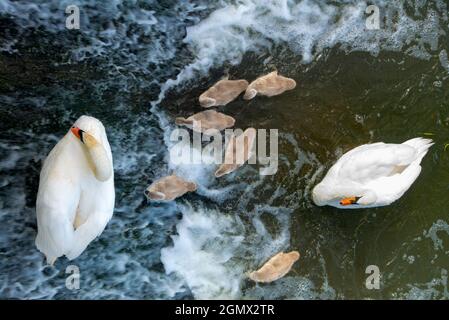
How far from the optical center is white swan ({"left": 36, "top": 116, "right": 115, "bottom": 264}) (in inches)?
139

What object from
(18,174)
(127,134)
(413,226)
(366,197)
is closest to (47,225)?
(18,174)

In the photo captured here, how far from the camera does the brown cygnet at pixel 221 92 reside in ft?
14.3

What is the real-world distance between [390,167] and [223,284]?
1.57 m

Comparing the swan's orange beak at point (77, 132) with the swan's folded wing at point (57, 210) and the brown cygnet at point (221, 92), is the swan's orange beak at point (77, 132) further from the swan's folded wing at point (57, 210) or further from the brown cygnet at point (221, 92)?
the brown cygnet at point (221, 92)

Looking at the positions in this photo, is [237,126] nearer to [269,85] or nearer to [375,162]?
[269,85]

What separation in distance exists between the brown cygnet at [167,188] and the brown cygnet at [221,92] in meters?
0.63

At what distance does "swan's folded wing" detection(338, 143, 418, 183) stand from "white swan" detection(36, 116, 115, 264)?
5.69 ft

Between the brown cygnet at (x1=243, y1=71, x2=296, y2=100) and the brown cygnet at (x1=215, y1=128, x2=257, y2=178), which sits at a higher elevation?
the brown cygnet at (x1=243, y1=71, x2=296, y2=100)

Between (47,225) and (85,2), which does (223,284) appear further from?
(85,2)

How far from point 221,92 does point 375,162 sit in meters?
1.26

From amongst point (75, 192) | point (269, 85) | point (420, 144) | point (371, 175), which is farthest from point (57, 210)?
point (420, 144)

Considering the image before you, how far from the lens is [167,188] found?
4.29 m

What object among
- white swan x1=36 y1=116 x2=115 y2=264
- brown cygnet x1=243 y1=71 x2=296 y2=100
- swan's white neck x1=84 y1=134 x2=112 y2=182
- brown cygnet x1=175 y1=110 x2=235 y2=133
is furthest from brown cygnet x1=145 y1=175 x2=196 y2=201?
brown cygnet x1=243 y1=71 x2=296 y2=100

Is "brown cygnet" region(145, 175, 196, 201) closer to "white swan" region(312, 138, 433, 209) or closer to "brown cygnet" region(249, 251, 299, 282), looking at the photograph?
"brown cygnet" region(249, 251, 299, 282)
